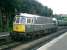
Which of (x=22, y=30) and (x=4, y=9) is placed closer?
(x=22, y=30)

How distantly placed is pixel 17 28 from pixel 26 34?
1.04 m

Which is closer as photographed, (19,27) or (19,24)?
(19,27)

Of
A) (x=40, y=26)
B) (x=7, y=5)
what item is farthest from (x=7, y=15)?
(x=40, y=26)

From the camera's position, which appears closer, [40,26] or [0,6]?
[40,26]

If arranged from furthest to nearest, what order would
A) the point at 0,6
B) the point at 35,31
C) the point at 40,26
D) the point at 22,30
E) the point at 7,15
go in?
the point at 7,15, the point at 0,6, the point at 40,26, the point at 35,31, the point at 22,30

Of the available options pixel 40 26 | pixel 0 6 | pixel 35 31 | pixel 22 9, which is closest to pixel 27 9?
pixel 22 9

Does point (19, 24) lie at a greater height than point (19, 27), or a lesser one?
greater

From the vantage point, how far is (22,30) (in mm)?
23844

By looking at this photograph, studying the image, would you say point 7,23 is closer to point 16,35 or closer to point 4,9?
point 4,9

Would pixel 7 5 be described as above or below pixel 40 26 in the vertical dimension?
above

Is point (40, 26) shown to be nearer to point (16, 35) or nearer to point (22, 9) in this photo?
point (16, 35)

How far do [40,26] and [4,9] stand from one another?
34.8 feet

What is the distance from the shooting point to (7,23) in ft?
135

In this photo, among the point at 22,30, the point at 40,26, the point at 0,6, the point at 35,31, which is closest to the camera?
the point at 22,30
